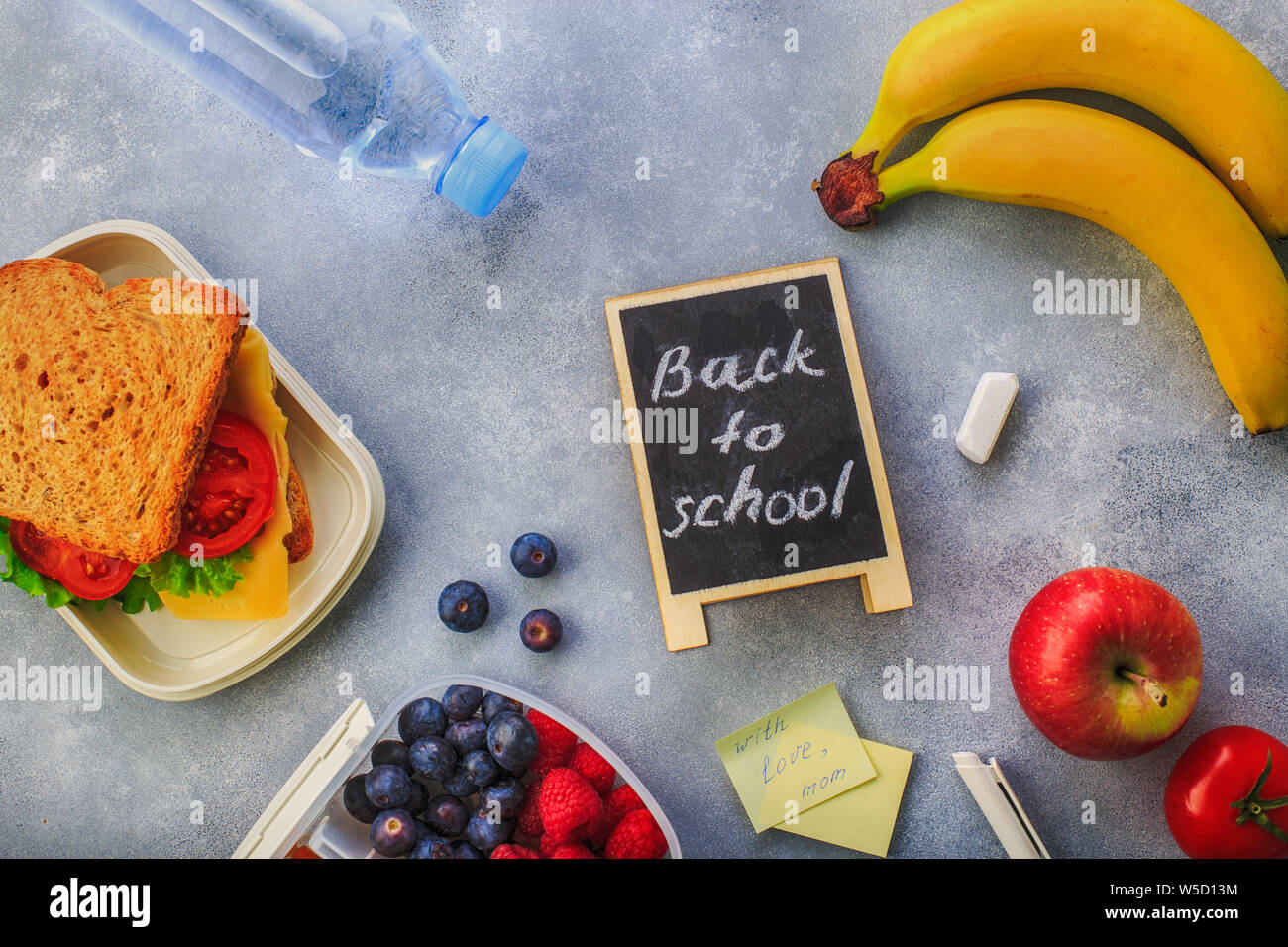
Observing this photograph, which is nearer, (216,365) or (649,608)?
(216,365)

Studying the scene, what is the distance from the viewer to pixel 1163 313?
1.06 m

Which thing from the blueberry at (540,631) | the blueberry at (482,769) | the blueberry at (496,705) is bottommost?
the blueberry at (482,769)

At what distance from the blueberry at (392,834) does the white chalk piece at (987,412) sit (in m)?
0.75

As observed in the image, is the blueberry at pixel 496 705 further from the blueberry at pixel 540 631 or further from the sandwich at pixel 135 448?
the sandwich at pixel 135 448

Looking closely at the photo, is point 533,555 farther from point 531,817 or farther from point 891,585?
point 891,585

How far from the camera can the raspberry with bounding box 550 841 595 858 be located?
2.85 ft

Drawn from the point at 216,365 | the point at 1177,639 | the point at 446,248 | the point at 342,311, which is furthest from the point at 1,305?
the point at 1177,639

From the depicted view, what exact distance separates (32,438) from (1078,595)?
1117 millimetres

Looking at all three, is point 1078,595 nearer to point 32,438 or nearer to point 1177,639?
point 1177,639

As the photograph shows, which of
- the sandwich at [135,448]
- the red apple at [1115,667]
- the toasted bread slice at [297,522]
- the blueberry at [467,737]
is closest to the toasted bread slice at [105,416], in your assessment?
the sandwich at [135,448]

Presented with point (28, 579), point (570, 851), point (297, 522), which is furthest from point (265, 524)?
point (570, 851)

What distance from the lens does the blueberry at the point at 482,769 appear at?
0.90 metres

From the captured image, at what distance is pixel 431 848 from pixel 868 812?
0.50 metres

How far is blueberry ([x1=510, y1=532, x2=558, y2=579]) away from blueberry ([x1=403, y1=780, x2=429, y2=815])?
0.84 feet
